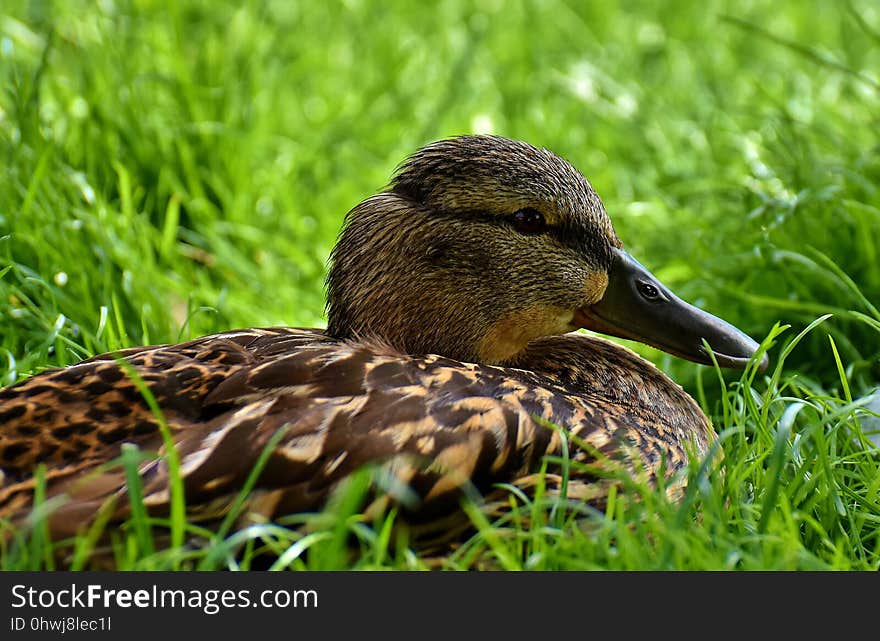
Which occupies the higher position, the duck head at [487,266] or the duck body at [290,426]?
the duck head at [487,266]

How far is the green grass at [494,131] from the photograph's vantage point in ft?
8.68

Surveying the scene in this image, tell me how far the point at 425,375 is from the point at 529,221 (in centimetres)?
68

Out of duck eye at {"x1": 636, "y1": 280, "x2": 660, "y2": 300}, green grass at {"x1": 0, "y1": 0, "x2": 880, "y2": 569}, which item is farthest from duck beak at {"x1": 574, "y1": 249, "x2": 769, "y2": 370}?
green grass at {"x1": 0, "y1": 0, "x2": 880, "y2": 569}

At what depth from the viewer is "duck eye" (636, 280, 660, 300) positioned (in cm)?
337

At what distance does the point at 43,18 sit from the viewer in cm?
574

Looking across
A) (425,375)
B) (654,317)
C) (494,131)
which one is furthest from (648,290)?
(494,131)

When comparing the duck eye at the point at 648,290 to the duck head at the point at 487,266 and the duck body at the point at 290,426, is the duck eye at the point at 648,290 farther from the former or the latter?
the duck body at the point at 290,426

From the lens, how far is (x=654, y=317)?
3.37 m

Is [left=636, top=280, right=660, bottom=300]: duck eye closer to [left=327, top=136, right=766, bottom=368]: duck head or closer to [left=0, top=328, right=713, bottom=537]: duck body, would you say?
[left=327, top=136, right=766, bottom=368]: duck head

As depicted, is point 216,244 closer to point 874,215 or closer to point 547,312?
point 547,312

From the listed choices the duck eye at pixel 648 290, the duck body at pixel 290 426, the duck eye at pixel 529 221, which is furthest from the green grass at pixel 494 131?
the duck eye at pixel 529 221

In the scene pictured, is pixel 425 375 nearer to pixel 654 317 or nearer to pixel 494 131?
pixel 654 317
